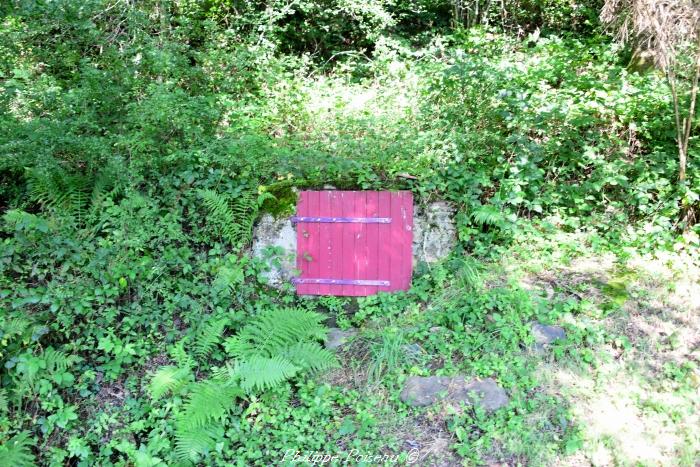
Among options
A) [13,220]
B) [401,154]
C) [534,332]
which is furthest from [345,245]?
[13,220]

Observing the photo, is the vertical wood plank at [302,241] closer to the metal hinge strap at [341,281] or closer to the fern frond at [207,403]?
the metal hinge strap at [341,281]

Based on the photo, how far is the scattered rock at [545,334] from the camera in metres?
4.18

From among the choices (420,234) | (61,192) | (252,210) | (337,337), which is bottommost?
(337,337)

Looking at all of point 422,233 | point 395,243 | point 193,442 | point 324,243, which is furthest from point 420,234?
point 193,442

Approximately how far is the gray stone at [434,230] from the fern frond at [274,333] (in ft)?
4.93

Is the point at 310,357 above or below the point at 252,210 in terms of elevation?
below

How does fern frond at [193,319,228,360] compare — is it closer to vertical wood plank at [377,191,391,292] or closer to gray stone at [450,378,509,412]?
vertical wood plank at [377,191,391,292]

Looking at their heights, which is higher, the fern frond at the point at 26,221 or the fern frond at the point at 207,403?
the fern frond at the point at 26,221

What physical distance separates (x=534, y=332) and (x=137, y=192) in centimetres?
411

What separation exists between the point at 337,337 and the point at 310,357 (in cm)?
50

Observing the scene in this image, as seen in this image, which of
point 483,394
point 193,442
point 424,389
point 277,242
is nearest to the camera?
point 193,442

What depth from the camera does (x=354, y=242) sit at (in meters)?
5.28

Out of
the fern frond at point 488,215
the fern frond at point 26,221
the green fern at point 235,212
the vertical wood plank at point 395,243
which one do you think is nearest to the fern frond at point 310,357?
the vertical wood plank at point 395,243

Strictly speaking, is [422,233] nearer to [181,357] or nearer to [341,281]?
A: [341,281]
